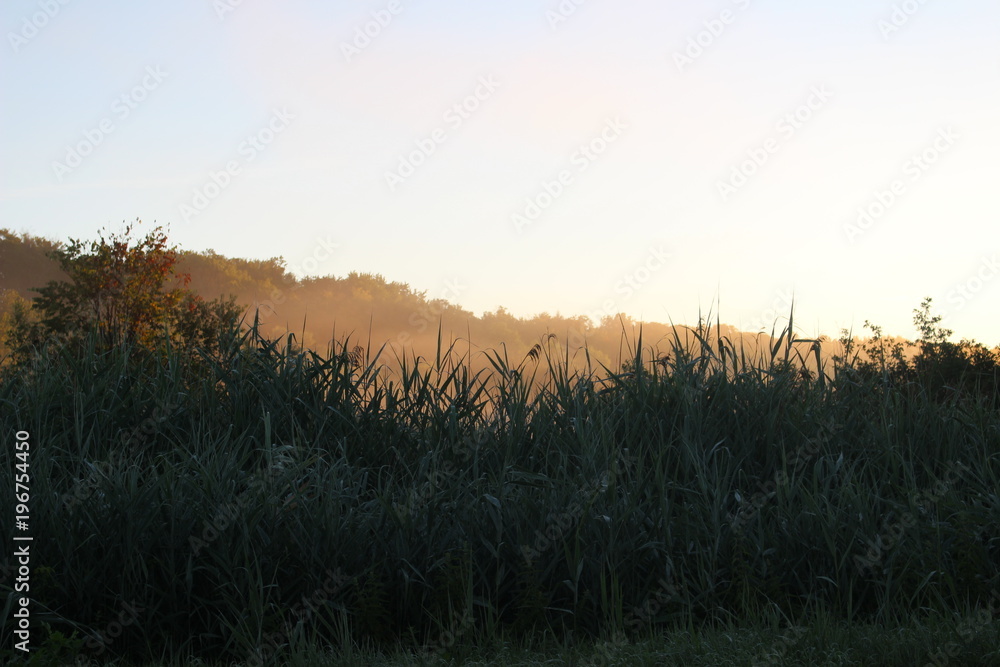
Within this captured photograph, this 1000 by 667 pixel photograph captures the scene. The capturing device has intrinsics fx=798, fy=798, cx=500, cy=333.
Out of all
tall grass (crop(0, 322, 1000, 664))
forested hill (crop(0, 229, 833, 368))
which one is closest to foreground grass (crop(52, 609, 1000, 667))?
tall grass (crop(0, 322, 1000, 664))

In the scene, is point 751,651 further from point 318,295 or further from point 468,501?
point 318,295

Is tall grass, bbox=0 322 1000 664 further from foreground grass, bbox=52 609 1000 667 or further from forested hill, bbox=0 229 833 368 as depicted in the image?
forested hill, bbox=0 229 833 368

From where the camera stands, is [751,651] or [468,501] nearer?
[751,651]

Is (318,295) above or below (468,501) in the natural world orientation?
above

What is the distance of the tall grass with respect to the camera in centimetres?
476

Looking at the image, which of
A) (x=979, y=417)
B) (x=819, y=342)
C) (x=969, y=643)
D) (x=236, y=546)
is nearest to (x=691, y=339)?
(x=819, y=342)

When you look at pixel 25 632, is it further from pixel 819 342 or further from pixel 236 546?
pixel 819 342

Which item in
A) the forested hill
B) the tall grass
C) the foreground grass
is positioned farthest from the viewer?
the forested hill

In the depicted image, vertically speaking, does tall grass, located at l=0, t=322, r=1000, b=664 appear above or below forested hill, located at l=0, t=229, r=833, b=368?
Answer: below

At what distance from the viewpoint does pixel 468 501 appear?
546 centimetres

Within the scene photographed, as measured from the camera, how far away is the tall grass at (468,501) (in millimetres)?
4758

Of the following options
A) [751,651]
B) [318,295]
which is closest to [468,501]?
[751,651]

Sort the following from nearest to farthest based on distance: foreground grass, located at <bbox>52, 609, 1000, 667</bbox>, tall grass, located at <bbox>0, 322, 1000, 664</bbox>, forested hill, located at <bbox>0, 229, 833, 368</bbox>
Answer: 1. foreground grass, located at <bbox>52, 609, 1000, 667</bbox>
2. tall grass, located at <bbox>0, 322, 1000, 664</bbox>
3. forested hill, located at <bbox>0, 229, 833, 368</bbox>

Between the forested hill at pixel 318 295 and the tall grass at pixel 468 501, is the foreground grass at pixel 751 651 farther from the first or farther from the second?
the forested hill at pixel 318 295
